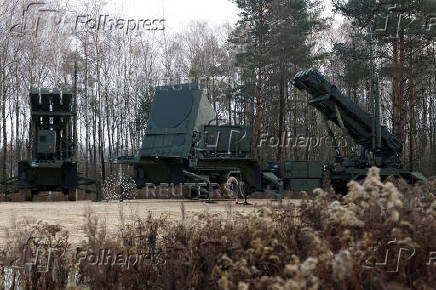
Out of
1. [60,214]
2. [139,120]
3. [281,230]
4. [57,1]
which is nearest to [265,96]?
[139,120]

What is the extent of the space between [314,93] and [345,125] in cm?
A: 145

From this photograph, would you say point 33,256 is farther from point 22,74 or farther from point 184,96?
point 22,74

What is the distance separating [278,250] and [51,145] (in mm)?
13784

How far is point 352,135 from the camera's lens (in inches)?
672

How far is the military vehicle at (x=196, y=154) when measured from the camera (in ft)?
54.9

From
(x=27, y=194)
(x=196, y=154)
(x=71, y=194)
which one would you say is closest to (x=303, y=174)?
(x=196, y=154)

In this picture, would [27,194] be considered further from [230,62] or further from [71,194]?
[230,62]

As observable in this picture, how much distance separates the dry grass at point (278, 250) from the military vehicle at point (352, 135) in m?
10.9

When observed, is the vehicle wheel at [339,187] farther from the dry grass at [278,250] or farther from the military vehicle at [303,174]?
the dry grass at [278,250]

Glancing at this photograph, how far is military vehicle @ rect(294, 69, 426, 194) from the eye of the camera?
627 inches

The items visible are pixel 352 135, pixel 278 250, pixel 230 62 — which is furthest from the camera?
pixel 230 62

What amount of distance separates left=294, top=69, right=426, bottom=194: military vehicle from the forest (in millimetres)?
3473

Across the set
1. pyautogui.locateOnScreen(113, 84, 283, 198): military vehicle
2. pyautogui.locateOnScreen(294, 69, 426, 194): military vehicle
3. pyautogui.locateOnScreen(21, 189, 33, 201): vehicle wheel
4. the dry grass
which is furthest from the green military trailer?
the dry grass

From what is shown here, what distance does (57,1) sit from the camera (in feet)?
96.2
